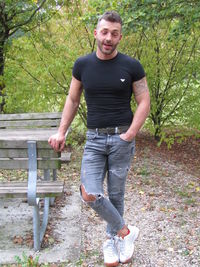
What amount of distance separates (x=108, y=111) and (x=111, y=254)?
122 cm

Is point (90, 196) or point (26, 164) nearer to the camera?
point (90, 196)

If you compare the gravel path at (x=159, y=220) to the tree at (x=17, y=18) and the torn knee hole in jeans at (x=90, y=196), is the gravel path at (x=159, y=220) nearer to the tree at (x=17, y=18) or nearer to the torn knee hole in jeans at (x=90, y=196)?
the torn knee hole in jeans at (x=90, y=196)

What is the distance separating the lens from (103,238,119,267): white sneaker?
3.16 metres

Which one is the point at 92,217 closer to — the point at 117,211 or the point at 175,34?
the point at 117,211

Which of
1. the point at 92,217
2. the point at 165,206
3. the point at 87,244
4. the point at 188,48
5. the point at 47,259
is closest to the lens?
the point at 47,259

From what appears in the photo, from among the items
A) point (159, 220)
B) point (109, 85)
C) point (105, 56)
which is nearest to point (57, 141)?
point (109, 85)

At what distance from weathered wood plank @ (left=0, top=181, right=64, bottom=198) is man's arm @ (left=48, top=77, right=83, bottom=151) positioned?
15.7 inches

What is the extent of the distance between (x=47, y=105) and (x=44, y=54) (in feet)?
3.12

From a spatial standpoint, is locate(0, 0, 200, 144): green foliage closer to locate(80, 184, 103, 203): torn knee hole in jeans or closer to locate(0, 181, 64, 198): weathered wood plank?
locate(0, 181, 64, 198): weathered wood plank

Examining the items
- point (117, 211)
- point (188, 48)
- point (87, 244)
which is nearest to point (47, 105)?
point (188, 48)

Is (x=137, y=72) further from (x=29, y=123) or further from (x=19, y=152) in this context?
(x=29, y=123)

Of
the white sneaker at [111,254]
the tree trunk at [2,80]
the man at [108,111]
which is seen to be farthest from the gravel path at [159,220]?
the tree trunk at [2,80]

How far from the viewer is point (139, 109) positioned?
2936 millimetres

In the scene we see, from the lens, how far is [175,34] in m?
5.60
